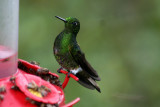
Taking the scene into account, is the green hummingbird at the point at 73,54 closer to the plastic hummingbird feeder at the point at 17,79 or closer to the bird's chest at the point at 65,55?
the bird's chest at the point at 65,55

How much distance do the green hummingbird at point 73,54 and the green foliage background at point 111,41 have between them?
2112mm

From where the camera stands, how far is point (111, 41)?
21.2ft

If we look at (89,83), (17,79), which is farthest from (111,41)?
(17,79)

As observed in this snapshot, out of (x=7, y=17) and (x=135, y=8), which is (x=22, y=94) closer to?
(x=7, y=17)

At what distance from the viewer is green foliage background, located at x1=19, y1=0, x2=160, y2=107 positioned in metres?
6.27

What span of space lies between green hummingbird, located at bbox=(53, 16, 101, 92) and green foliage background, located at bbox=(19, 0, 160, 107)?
6.93 feet

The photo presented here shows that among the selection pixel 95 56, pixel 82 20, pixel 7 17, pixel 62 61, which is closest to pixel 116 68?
pixel 95 56

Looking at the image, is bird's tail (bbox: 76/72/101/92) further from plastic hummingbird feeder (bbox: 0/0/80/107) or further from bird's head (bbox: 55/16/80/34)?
plastic hummingbird feeder (bbox: 0/0/80/107)

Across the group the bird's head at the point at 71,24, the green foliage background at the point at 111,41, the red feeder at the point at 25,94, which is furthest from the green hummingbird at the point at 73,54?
the green foliage background at the point at 111,41

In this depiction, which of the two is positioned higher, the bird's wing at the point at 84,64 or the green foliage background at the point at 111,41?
the bird's wing at the point at 84,64

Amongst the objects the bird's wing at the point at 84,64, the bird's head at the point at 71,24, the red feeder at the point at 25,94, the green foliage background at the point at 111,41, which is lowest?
the green foliage background at the point at 111,41

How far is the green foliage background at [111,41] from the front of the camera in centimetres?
627

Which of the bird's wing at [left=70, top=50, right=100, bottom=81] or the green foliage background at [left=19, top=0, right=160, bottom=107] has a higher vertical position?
the bird's wing at [left=70, top=50, right=100, bottom=81]

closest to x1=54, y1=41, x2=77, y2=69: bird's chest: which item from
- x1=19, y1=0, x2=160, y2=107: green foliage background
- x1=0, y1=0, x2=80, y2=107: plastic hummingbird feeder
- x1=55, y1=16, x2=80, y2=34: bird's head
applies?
x1=55, y1=16, x2=80, y2=34: bird's head
